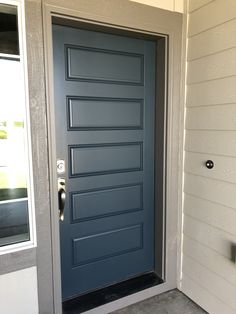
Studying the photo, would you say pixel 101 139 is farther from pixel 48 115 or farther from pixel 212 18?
pixel 212 18

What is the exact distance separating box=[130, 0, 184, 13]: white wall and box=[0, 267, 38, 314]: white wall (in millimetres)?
1808

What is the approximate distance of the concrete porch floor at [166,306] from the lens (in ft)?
6.11

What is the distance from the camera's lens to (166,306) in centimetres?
192

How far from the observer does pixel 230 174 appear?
1.59 m

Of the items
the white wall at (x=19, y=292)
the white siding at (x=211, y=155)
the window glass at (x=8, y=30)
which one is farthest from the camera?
the white siding at (x=211, y=155)

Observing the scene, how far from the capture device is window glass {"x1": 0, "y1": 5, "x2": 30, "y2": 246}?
4.50 ft

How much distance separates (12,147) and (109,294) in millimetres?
1297

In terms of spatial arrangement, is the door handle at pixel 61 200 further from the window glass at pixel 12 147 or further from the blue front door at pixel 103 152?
the window glass at pixel 12 147

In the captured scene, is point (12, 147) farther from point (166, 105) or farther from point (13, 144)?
point (166, 105)

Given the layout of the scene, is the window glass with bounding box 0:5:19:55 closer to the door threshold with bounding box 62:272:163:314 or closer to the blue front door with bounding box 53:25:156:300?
the blue front door with bounding box 53:25:156:300

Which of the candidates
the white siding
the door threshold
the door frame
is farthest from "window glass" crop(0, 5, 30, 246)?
the white siding

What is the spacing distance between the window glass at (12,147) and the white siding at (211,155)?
113 centimetres

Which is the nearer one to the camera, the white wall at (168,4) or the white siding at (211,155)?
the white siding at (211,155)

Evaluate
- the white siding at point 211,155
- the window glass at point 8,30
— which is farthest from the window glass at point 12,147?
the white siding at point 211,155
